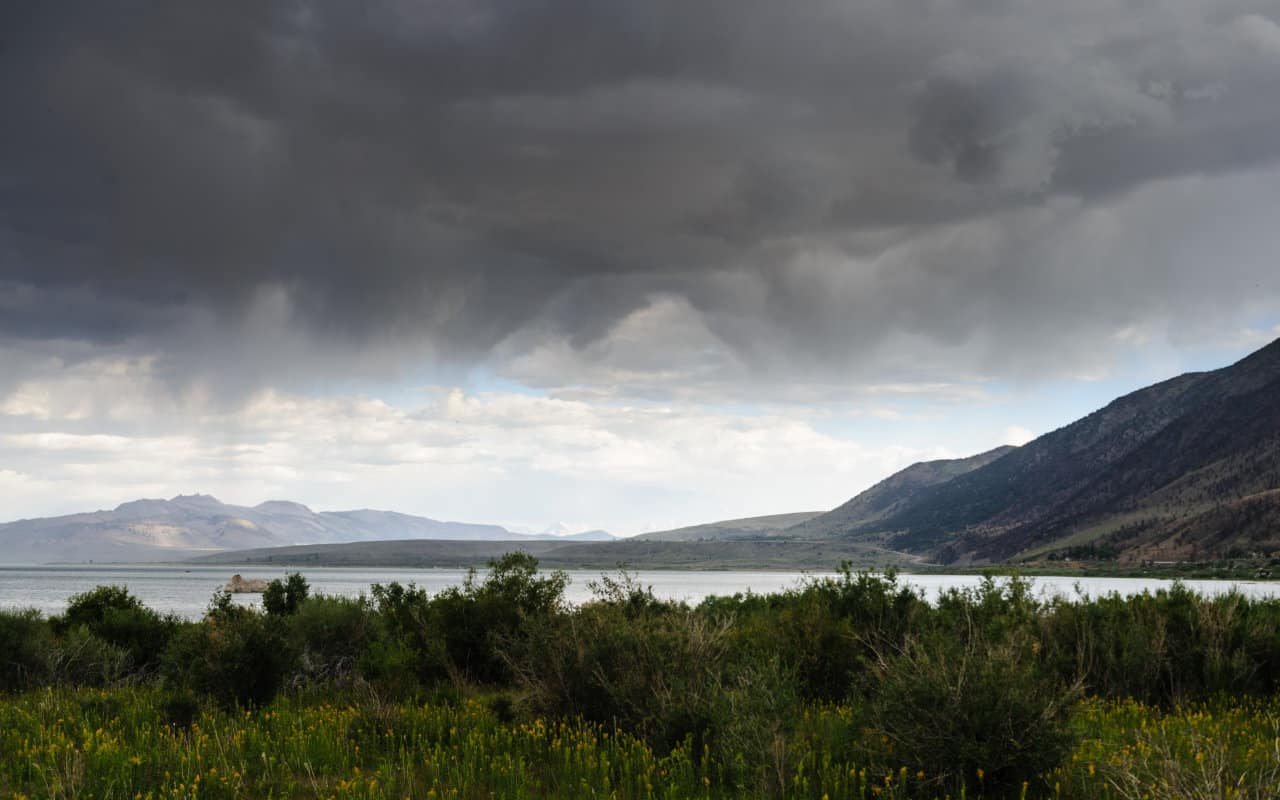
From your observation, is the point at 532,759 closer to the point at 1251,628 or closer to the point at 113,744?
the point at 113,744

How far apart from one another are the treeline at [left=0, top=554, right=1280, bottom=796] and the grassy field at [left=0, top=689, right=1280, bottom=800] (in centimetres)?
29

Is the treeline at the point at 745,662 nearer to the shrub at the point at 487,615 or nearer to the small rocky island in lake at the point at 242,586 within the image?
the shrub at the point at 487,615

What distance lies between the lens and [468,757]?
11.4 metres

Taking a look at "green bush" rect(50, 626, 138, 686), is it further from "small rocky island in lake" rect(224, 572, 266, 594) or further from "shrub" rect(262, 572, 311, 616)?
"small rocky island in lake" rect(224, 572, 266, 594)

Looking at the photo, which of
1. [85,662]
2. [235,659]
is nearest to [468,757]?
[235,659]

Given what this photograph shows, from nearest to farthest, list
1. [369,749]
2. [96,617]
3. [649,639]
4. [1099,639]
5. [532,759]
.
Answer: [532,759]
[369,749]
[649,639]
[1099,639]
[96,617]

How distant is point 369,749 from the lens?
12.2 metres

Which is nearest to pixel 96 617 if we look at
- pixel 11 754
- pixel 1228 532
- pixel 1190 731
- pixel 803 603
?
pixel 11 754

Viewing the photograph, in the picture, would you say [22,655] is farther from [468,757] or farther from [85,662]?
[468,757]

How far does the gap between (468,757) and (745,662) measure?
395cm

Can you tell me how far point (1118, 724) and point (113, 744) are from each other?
570 inches

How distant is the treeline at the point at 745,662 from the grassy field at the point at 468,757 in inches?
11.3

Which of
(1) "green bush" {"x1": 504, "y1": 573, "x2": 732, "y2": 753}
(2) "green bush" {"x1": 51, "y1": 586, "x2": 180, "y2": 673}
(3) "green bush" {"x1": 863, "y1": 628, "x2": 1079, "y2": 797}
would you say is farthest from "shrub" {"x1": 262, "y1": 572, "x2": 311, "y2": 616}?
(3) "green bush" {"x1": 863, "y1": 628, "x2": 1079, "y2": 797}

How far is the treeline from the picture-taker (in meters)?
9.68
